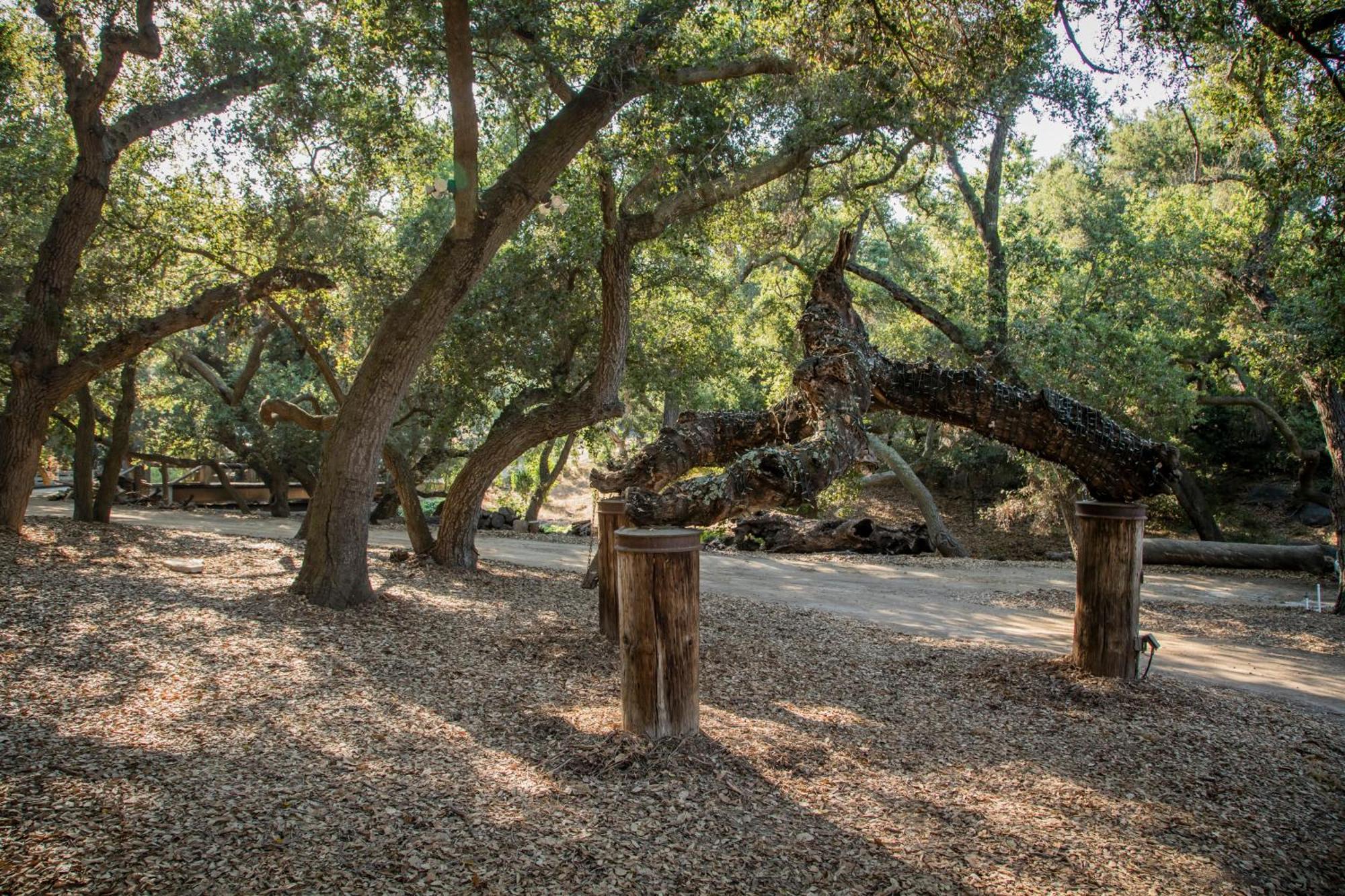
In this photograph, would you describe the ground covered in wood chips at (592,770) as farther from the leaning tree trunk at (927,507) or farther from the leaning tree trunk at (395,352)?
the leaning tree trunk at (927,507)

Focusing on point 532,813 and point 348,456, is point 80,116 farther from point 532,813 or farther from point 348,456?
point 532,813

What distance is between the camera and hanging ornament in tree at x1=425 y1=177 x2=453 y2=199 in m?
10.7

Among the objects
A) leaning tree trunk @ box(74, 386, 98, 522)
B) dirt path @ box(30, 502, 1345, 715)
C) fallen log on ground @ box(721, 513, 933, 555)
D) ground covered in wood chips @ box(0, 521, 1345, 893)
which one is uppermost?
leaning tree trunk @ box(74, 386, 98, 522)

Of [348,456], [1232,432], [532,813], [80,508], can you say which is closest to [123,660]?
[348,456]

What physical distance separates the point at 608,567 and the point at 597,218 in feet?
16.9

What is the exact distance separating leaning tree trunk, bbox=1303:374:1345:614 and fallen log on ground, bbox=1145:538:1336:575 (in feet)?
12.7

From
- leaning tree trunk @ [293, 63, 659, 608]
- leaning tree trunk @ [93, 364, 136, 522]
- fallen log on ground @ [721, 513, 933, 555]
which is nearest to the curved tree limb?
leaning tree trunk @ [93, 364, 136, 522]

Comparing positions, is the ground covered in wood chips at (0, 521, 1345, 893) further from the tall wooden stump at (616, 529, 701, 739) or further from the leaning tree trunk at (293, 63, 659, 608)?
the leaning tree trunk at (293, 63, 659, 608)

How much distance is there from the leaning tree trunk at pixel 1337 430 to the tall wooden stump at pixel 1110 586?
18.3 ft

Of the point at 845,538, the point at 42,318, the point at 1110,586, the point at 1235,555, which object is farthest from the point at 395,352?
the point at 1235,555

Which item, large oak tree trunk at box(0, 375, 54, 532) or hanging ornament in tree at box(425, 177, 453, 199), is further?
hanging ornament in tree at box(425, 177, 453, 199)

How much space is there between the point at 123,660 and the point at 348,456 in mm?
2419

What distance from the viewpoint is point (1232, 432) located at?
64.2 ft

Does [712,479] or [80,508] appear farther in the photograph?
[80,508]
